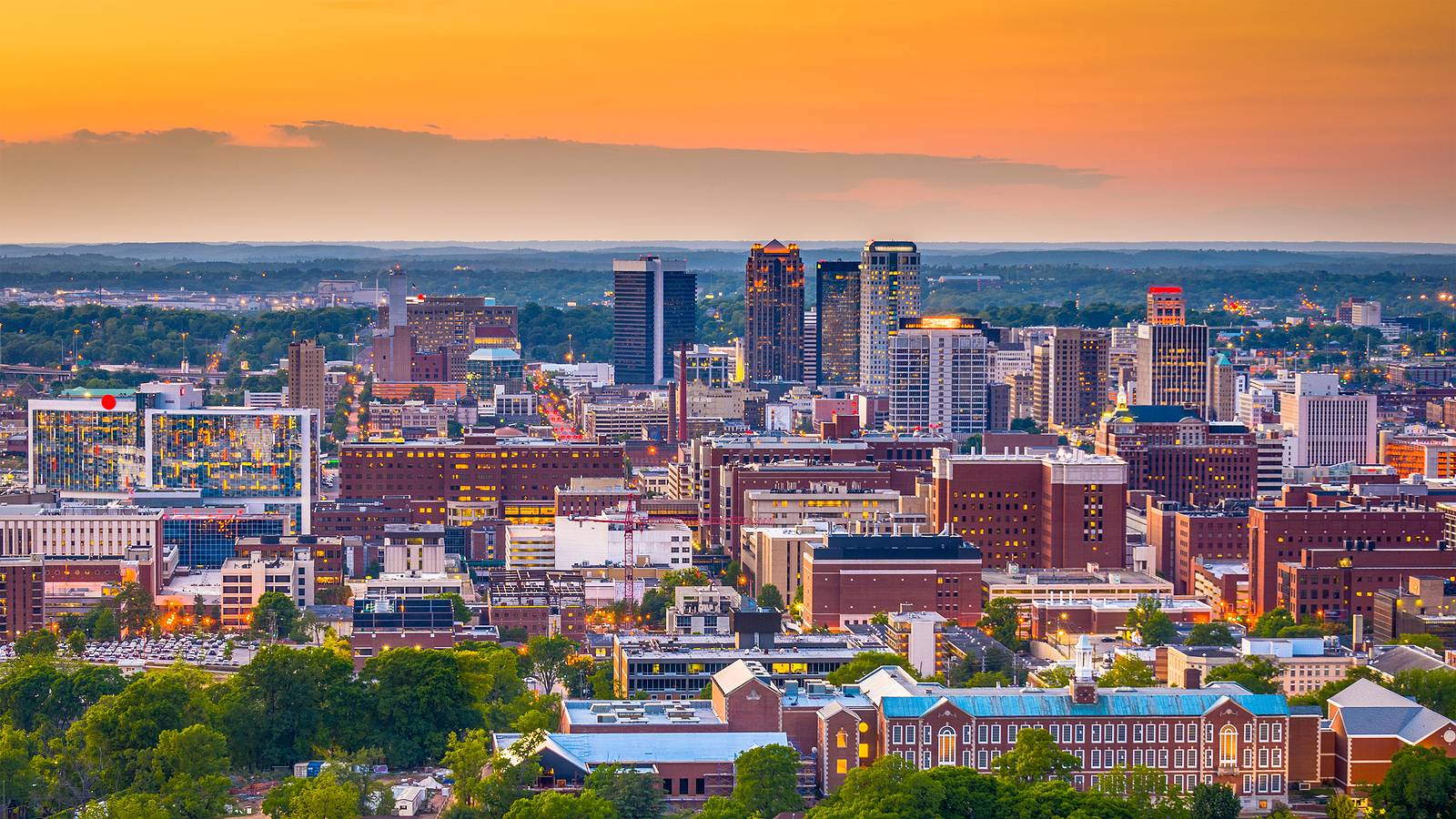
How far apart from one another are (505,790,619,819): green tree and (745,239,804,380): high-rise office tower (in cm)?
12233

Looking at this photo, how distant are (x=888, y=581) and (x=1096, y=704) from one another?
2151cm

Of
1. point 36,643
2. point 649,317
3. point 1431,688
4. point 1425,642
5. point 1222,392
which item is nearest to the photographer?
point 1431,688

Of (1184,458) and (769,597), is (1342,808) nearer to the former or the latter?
(769,597)

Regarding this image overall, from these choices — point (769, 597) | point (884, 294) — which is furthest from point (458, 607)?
point (884, 294)

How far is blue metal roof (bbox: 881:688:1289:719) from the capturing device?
51.8 metres

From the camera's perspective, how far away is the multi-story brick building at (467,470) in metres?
101

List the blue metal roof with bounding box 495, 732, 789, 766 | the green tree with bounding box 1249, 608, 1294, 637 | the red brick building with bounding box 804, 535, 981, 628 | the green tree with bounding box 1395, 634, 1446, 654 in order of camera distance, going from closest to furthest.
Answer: the blue metal roof with bounding box 495, 732, 789, 766 → the green tree with bounding box 1395, 634, 1446, 654 → the green tree with bounding box 1249, 608, 1294, 637 → the red brick building with bounding box 804, 535, 981, 628

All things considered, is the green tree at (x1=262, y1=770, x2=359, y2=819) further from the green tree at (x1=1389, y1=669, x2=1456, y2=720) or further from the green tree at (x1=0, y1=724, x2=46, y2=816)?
the green tree at (x1=1389, y1=669, x2=1456, y2=720)

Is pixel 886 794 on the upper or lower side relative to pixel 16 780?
upper

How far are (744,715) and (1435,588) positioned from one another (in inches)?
1002

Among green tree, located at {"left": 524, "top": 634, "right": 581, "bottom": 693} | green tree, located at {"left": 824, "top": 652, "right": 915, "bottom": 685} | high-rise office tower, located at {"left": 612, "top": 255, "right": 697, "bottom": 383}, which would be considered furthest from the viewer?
high-rise office tower, located at {"left": 612, "top": 255, "right": 697, "bottom": 383}

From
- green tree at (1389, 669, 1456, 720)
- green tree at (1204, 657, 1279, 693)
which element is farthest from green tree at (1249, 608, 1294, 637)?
green tree at (1389, 669, 1456, 720)

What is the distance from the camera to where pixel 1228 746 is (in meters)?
52.3

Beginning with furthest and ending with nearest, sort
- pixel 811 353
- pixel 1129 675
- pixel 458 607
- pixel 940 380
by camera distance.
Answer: pixel 811 353 < pixel 940 380 < pixel 458 607 < pixel 1129 675
